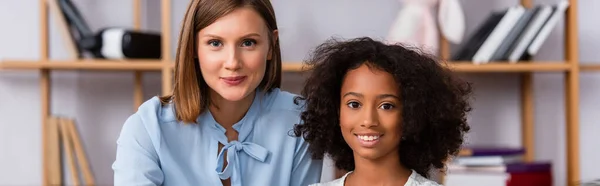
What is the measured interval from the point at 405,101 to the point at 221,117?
1.36 feet

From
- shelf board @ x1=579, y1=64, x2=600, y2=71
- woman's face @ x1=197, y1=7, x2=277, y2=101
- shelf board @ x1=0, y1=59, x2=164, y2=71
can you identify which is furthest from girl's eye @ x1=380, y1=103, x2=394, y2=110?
shelf board @ x1=579, y1=64, x2=600, y2=71

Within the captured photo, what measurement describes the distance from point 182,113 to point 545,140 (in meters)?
1.54

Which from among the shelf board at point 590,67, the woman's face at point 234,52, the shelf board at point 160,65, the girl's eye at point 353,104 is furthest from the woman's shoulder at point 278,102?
the shelf board at point 590,67

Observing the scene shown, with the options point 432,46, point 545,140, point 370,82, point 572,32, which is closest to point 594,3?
point 572,32

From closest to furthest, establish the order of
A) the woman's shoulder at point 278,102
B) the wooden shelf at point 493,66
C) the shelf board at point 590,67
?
the woman's shoulder at point 278,102, the wooden shelf at point 493,66, the shelf board at point 590,67

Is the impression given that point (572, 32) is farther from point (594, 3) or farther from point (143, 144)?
point (143, 144)

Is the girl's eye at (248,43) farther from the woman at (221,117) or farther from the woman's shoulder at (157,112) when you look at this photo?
the woman's shoulder at (157,112)

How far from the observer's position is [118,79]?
2.65m

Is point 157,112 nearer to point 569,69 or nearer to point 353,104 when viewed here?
point 353,104

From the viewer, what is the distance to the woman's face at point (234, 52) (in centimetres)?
145

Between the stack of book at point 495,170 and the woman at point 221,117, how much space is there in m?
0.89

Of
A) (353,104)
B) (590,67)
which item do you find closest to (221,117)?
(353,104)

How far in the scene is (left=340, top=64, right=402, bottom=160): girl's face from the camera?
133 cm

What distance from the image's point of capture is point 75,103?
104 inches
